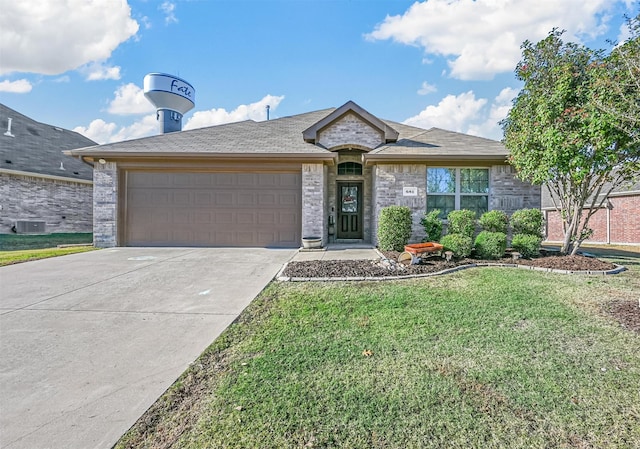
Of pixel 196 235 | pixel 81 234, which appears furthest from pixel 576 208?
pixel 81 234

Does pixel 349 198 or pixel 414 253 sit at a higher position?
pixel 349 198

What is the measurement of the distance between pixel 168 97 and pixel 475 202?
18.8m

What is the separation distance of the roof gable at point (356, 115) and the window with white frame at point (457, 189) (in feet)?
6.29

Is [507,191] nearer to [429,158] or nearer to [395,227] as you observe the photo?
[429,158]

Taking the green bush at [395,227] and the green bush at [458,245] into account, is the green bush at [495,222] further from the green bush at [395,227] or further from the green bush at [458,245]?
the green bush at [395,227]

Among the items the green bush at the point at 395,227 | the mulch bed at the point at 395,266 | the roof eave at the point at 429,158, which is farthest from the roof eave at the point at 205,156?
the mulch bed at the point at 395,266

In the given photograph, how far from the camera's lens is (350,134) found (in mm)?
11211

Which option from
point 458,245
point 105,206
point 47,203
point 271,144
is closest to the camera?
point 458,245

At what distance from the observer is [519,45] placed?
7836 mm

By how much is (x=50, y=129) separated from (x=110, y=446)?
69.4 feet

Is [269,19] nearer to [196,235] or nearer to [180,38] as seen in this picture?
[180,38]

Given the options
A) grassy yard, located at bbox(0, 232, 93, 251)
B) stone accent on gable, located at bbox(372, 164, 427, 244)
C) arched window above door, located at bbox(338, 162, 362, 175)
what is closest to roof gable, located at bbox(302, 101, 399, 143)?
arched window above door, located at bbox(338, 162, 362, 175)

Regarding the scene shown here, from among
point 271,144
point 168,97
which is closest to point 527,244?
point 271,144

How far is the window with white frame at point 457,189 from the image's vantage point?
10.1m
